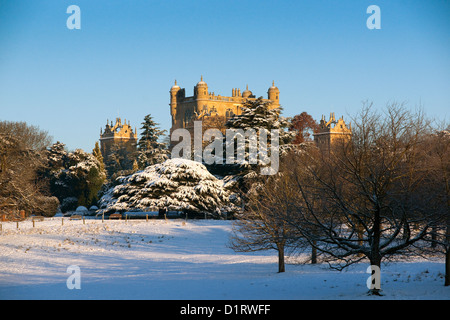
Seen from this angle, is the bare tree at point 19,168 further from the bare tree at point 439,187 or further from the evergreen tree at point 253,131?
the bare tree at point 439,187

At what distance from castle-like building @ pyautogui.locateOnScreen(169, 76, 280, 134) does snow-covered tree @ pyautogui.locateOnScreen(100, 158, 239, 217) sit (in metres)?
76.5

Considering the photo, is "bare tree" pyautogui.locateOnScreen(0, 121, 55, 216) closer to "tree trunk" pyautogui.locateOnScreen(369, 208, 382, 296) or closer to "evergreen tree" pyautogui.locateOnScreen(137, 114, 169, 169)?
"evergreen tree" pyautogui.locateOnScreen(137, 114, 169, 169)

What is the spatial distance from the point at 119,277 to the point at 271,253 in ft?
38.5

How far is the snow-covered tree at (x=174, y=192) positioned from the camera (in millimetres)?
42344

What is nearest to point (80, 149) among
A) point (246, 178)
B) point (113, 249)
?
point (246, 178)

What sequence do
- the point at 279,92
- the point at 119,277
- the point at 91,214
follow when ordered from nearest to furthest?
1. the point at 119,277
2. the point at 91,214
3. the point at 279,92

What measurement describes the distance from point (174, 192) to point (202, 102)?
274 ft

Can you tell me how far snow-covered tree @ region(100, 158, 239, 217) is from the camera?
139 feet

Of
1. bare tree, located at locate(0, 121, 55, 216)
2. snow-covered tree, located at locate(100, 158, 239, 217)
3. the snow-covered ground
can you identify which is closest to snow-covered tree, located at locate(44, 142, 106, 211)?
bare tree, located at locate(0, 121, 55, 216)

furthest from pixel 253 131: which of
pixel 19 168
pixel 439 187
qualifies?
pixel 439 187

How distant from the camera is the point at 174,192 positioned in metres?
43.0

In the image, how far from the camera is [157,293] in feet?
62.5

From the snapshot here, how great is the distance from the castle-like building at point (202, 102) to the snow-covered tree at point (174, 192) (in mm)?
76462

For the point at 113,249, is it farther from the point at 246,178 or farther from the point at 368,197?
the point at 368,197
